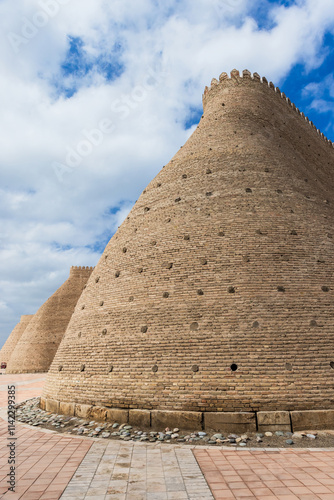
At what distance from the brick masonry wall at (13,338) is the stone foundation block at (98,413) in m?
28.7

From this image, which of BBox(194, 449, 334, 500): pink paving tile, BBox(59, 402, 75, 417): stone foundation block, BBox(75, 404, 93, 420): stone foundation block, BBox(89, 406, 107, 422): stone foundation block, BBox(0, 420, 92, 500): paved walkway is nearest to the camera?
BBox(194, 449, 334, 500): pink paving tile

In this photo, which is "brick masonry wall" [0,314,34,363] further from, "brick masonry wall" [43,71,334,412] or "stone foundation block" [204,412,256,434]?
"stone foundation block" [204,412,256,434]

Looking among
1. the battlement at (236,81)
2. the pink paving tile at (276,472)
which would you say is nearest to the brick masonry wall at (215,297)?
the pink paving tile at (276,472)

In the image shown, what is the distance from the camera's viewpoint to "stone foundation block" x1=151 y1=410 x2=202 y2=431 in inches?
243

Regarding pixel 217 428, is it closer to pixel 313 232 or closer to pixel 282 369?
pixel 282 369

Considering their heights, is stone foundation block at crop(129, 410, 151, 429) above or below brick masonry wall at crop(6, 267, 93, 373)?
below

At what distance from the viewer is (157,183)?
36.2ft

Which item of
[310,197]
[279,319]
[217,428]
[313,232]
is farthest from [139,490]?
[310,197]

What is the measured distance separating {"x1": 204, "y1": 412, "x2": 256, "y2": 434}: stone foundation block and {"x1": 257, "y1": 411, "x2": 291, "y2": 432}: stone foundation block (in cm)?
13

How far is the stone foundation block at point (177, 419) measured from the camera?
618 cm

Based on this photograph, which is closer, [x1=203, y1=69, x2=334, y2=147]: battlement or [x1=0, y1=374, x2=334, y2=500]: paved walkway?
[x1=0, y1=374, x2=334, y2=500]: paved walkway

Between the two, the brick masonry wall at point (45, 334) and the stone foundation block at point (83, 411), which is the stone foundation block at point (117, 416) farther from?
the brick masonry wall at point (45, 334)

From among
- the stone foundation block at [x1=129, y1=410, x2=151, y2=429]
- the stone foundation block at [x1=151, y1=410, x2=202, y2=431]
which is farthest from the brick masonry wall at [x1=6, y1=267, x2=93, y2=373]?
the stone foundation block at [x1=151, y1=410, x2=202, y2=431]

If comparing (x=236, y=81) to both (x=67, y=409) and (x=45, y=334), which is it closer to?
(x=67, y=409)
